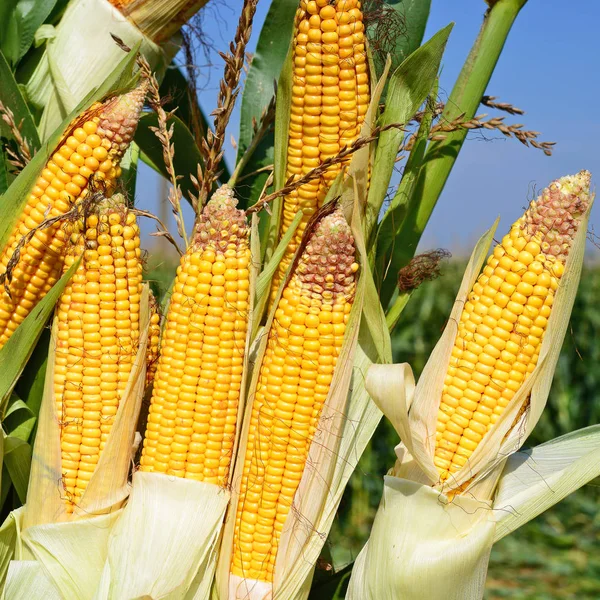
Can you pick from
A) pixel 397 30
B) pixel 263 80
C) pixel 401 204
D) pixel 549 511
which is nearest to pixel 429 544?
pixel 401 204

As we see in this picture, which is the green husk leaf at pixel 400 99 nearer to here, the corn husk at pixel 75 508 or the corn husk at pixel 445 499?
the corn husk at pixel 445 499

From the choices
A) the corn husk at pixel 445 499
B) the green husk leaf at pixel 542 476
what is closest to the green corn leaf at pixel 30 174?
the corn husk at pixel 445 499

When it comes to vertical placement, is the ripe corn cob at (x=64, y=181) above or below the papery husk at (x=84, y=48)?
below

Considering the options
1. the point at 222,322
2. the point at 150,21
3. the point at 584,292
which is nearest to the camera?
the point at 222,322

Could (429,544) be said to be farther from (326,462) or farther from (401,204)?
A: (401,204)

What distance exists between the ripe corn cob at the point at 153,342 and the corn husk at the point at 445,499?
45 cm

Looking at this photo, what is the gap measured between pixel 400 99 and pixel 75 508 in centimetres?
100

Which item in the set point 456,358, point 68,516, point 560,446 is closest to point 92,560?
point 68,516

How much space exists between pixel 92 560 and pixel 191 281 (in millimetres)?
545

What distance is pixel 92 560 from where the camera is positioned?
1.22 m

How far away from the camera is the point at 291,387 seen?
1.19 meters

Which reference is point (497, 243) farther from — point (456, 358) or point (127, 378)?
point (127, 378)

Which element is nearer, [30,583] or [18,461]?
[30,583]

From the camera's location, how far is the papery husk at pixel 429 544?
115cm
